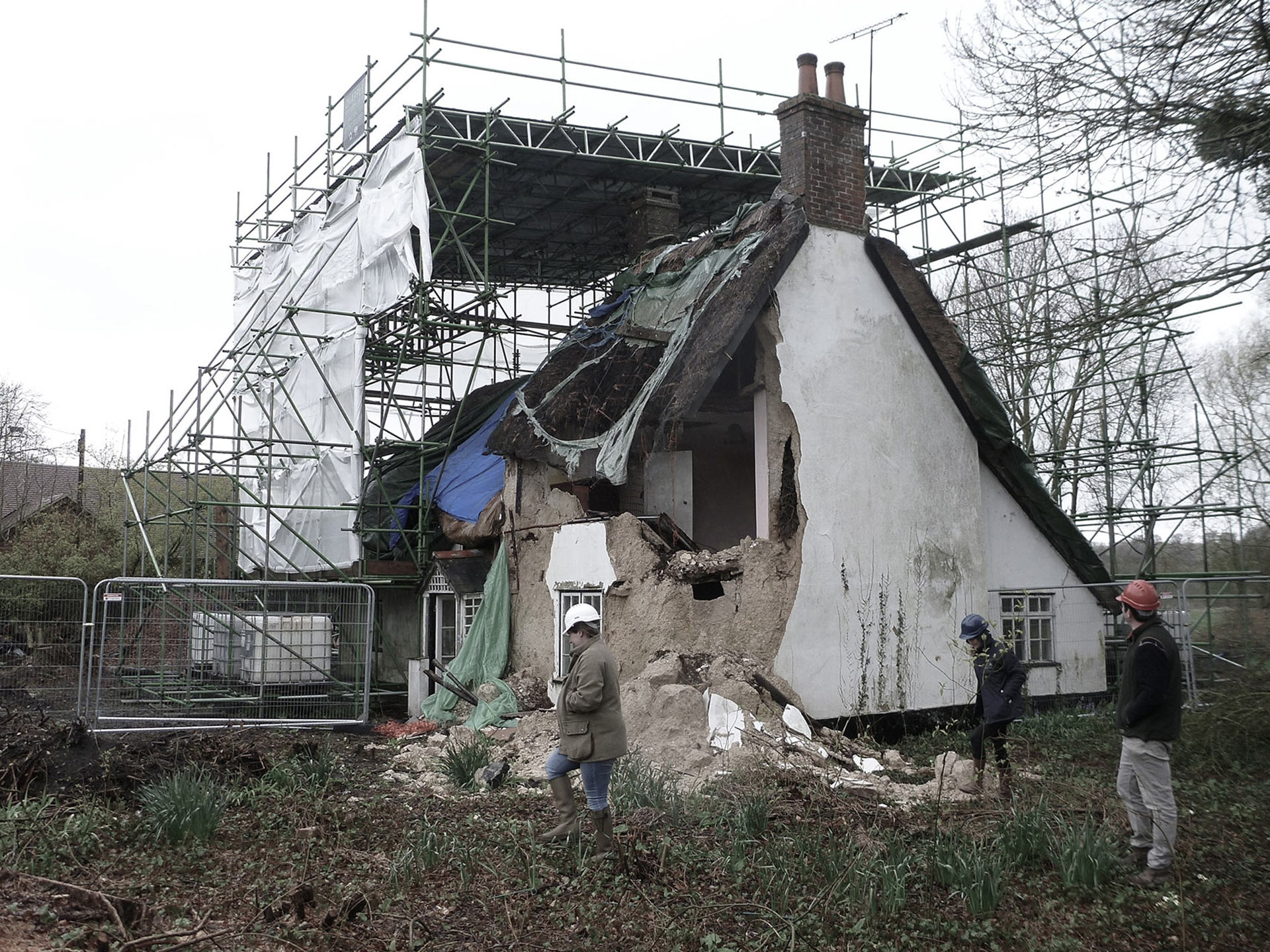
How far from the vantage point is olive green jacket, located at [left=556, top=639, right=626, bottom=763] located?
7078 mm

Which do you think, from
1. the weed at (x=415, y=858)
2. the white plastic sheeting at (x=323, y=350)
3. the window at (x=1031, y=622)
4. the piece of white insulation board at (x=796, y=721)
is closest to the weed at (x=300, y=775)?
the weed at (x=415, y=858)

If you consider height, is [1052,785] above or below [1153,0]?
below

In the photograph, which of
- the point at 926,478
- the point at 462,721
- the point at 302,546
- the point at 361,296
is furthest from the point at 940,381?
the point at 302,546

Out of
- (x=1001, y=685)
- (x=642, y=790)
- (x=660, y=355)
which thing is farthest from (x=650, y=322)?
(x=642, y=790)

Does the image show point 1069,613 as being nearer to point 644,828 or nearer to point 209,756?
point 644,828

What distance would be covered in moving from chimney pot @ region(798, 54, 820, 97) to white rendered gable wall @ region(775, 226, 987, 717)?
1783 mm

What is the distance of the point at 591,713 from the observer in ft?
23.4

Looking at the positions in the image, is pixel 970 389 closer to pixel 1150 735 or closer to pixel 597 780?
pixel 1150 735

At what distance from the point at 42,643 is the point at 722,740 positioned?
842cm

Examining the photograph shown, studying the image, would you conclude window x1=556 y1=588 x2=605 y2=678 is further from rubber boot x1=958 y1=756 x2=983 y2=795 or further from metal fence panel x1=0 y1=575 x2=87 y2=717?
metal fence panel x1=0 y1=575 x2=87 y2=717

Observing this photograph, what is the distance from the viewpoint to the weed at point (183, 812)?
7570 millimetres

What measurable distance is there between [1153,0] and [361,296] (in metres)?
14.2

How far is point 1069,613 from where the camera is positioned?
15.3 m

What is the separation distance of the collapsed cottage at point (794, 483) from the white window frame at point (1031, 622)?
46 millimetres
